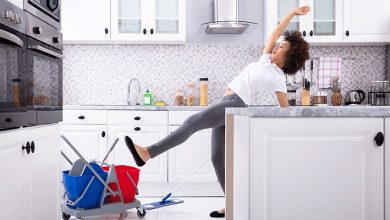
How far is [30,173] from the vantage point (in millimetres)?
1894

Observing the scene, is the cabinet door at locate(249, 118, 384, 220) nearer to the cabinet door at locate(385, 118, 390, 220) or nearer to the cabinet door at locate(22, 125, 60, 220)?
the cabinet door at locate(385, 118, 390, 220)

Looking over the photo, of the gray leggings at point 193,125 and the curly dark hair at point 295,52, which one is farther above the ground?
the curly dark hair at point 295,52

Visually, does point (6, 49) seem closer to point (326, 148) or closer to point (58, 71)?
point (58, 71)

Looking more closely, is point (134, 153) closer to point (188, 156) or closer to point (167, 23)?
point (188, 156)

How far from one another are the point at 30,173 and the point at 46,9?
0.82 metres

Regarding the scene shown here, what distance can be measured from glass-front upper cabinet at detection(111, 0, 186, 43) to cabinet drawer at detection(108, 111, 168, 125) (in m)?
0.79

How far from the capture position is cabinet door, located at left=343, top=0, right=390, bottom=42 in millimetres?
4402

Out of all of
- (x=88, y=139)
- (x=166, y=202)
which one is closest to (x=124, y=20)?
(x=88, y=139)

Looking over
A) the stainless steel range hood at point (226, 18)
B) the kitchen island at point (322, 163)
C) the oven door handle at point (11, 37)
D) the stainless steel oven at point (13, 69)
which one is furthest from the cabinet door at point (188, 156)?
the kitchen island at point (322, 163)

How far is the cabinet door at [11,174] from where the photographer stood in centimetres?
161

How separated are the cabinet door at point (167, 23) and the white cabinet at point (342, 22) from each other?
37.2 inches

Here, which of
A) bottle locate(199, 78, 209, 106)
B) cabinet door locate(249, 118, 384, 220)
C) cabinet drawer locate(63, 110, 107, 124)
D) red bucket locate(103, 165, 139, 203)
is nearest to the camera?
cabinet door locate(249, 118, 384, 220)

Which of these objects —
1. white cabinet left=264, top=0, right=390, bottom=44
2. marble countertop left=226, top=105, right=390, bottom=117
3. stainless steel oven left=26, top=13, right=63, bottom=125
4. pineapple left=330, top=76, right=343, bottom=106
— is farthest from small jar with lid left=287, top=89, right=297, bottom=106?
marble countertop left=226, top=105, right=390, bottom=117

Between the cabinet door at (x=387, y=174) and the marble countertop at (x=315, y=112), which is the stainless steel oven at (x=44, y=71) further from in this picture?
the cabinet door at (x=387, y=174)
